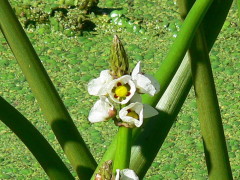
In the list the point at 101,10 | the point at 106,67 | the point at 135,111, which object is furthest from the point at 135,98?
the point at 101,10

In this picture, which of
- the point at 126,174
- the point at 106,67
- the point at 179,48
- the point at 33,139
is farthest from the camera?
the point at 106,67

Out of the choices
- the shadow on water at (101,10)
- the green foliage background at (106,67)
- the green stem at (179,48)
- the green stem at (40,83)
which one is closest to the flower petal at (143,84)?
the green stem at (179,48)

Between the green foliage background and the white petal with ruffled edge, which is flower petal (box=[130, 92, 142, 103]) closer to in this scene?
the white petal with ruffled edge

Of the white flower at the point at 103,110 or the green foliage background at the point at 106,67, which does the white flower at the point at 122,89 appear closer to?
the white flower at the point at 103,110

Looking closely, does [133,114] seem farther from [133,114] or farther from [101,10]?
[101,10]

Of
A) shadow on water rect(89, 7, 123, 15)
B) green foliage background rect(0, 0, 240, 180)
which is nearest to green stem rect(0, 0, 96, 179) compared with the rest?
green foliage background rect(0, 0, 240, 180)

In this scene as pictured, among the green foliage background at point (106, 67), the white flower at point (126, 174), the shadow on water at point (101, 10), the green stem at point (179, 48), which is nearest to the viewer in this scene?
the white flower at point (126, 174)
